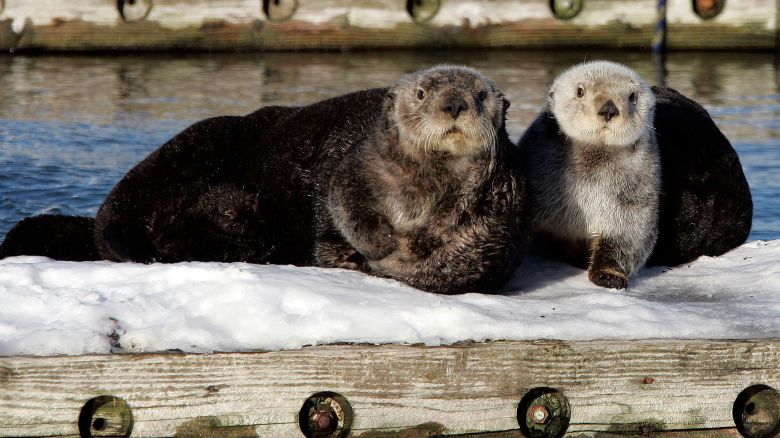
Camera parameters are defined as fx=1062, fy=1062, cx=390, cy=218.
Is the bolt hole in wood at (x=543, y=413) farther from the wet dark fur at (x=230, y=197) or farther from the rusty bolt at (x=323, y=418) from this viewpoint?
the wet dark fur at (x=230, y=197)

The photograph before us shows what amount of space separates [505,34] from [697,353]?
1186 centimetres

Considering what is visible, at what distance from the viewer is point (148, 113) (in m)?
11.5

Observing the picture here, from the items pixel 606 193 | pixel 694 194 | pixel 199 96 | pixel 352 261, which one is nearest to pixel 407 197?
pixel 352 261

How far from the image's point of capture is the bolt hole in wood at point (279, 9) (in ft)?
48.5

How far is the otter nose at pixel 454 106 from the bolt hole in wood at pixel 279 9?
441 inches

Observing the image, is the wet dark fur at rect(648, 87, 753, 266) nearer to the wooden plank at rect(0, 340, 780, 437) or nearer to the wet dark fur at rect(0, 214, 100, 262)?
the wooden plank at rect(0, 340, 780, 437)

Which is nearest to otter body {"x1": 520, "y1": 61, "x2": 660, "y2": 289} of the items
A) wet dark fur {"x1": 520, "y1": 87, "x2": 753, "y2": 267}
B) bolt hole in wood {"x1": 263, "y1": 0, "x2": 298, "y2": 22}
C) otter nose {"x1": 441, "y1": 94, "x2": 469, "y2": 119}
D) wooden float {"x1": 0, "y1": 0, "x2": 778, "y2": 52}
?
wet dark fur {"x1": 520, "y1": 87, "x2": 753, "y2": 267}

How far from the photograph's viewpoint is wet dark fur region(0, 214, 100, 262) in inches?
187

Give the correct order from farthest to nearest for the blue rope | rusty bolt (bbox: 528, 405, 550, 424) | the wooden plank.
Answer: the blue rope < rusty bolt (bbox: 528, 405, 550, 424) < the wooden plank

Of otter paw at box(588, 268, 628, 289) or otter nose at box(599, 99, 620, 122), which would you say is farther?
Result: otter nose at box(599, 99, 620, 122)

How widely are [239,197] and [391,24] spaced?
10.5 meters

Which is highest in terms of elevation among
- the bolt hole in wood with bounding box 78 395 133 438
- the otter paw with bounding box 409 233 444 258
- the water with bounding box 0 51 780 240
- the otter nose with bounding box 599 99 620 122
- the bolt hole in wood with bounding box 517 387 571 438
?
the otter nose with bounding box 599 99 620 122

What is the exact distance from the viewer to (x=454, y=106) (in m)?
3.92

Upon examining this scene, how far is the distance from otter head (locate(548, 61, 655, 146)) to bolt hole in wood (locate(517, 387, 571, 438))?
59.4 inches
